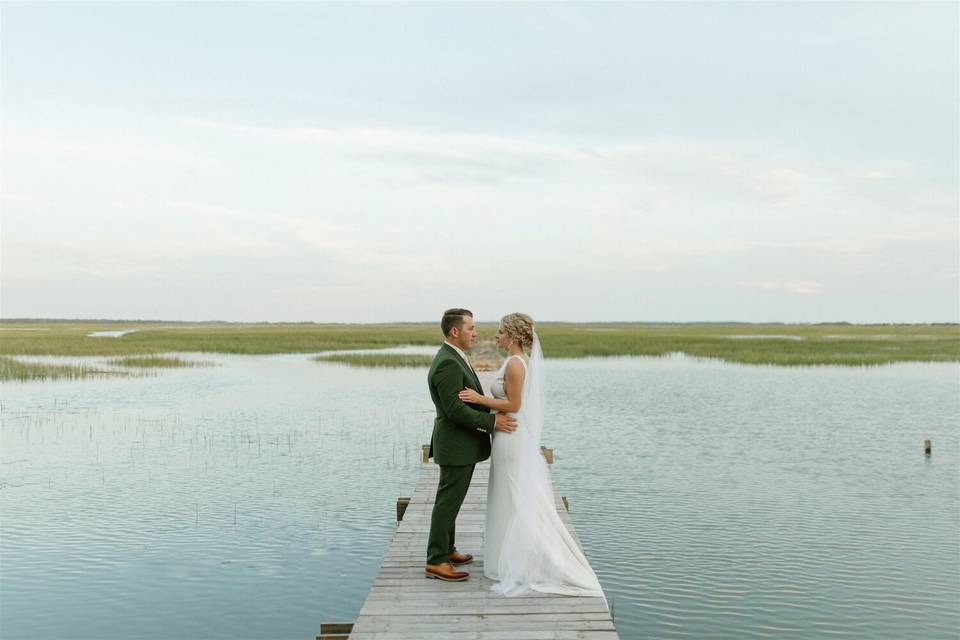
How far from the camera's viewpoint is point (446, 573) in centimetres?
870

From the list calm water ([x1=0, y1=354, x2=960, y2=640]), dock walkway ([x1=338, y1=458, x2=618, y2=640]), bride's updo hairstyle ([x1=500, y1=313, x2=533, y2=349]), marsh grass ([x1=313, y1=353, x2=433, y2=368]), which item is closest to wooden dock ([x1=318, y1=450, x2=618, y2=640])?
dock walkway ([x1=338, y1=458, x2=618, y2=640])

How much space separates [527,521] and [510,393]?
1253 millimetres

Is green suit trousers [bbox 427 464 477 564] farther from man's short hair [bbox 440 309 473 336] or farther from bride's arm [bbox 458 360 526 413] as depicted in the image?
man's short hair [bbox 440 309 473 336]

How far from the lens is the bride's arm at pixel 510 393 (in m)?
8.44

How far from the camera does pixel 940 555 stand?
13.7m

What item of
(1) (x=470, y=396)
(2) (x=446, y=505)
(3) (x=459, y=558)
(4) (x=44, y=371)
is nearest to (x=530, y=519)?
(2) (x=446, y=505)

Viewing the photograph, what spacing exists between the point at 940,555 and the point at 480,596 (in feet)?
29.4

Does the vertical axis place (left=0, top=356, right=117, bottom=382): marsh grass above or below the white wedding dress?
below

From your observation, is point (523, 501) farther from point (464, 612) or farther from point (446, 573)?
point (464, 612)

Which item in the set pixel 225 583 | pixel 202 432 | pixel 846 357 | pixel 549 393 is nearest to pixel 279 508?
pixel 225 583

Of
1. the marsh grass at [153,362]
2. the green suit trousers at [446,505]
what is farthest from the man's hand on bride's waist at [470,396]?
the marsh grass at [153,362]

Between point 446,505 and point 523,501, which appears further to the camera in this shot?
point 446,505

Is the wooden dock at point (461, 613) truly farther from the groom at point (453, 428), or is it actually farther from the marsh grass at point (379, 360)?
the marsh grass at point (379, 360)

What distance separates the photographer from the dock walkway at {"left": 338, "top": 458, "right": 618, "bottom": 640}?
24.1 ft
